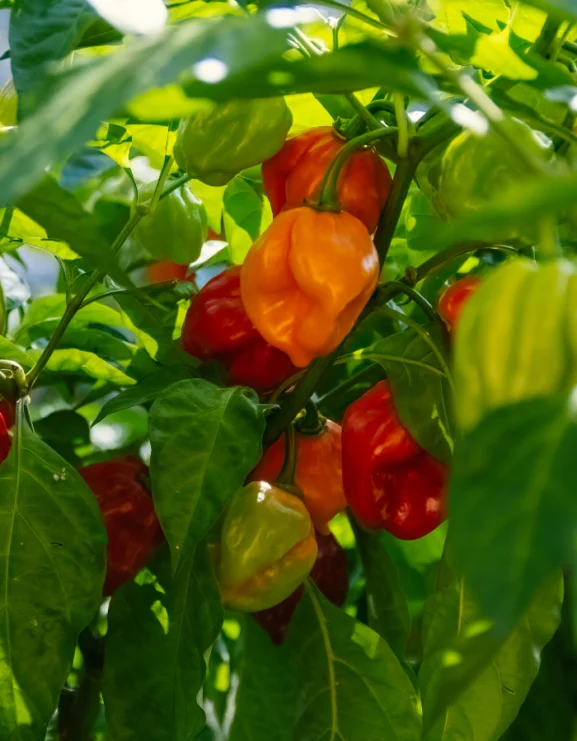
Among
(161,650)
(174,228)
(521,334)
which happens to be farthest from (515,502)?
(174,228)

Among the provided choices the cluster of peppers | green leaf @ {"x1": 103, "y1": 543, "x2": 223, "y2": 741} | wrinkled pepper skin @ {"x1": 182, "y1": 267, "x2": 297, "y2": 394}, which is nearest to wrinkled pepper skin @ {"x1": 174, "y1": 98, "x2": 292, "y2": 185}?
the cluster of peppers

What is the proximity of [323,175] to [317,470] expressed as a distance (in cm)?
20

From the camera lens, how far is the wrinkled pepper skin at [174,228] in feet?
2.17

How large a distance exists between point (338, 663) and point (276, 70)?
445mm

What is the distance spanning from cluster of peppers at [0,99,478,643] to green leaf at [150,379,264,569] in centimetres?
6

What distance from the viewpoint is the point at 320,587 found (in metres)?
0.67

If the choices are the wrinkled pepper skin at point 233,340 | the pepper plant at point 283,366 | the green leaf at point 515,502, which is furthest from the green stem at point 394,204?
the green leaf at point 515,502

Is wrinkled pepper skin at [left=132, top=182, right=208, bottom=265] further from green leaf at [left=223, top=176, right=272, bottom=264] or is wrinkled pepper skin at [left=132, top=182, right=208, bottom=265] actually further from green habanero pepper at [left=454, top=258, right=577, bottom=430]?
green habanero pepper at [left=454, top=258, right=577, bottom=430]

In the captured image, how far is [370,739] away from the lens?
58 centimetres

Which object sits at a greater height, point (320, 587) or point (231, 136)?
point (231, 136)

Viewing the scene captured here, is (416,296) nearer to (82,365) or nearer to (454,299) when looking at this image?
(454,299)

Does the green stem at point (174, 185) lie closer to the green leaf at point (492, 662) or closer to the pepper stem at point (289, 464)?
the pepper stem at point (289, 464)

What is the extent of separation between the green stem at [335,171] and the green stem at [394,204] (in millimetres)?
24

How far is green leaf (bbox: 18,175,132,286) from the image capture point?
292mm
